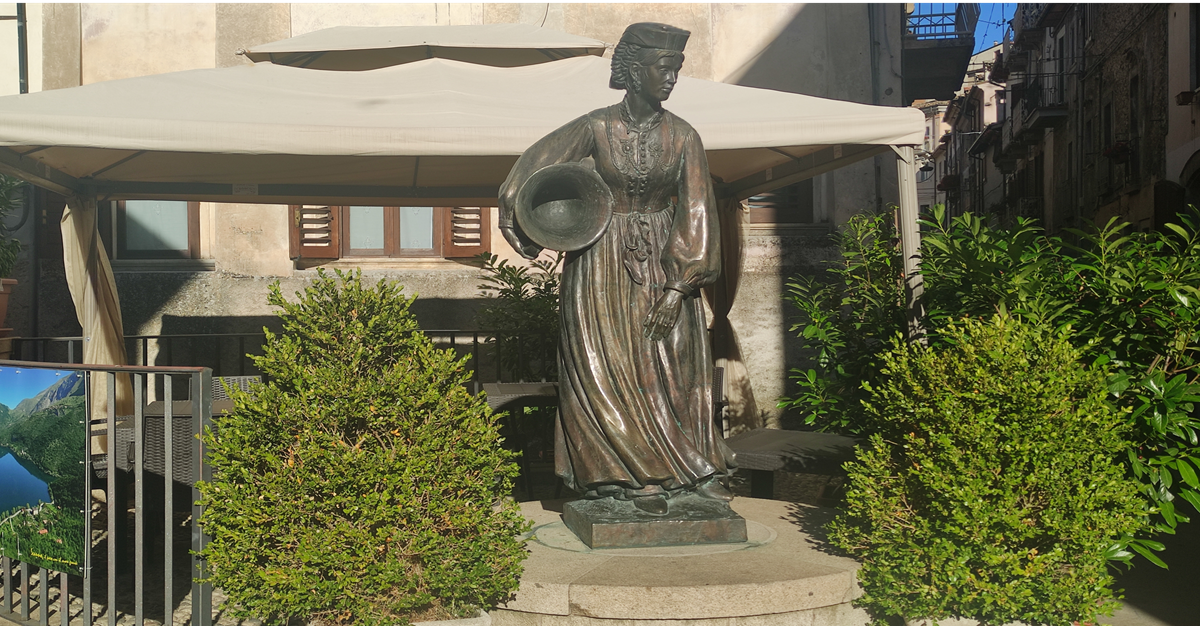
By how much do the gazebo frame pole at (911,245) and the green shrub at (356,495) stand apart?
2.33m

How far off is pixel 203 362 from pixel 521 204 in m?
6.53

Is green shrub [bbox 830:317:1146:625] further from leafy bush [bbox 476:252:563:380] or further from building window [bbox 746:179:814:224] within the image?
building window [bbox 746:179:814:224]

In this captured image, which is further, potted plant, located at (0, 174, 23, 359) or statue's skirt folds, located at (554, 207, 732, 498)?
potted plant, located at (0, 174, 23, 359)

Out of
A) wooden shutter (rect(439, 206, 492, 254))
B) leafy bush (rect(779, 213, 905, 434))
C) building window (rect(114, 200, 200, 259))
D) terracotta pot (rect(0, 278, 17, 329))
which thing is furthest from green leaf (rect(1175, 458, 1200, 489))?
building window (rect(114, 200, 200, 259))

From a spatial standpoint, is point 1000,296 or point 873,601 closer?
point 873,601

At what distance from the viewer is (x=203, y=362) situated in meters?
9.38

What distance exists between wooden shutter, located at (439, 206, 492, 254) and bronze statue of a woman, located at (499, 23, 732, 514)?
6.05m

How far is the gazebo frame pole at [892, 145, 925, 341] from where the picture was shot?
480 centimetres

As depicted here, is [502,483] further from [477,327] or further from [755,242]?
[755,242]

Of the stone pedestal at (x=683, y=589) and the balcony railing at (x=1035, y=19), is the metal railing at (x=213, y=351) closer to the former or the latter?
the stone pedestal at (x=683, y=589)

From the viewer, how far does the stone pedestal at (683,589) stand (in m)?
3.32

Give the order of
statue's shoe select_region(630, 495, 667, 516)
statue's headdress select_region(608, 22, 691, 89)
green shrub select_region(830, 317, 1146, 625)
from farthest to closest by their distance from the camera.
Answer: statue's shoe select_region(630, 495, 667, 516)
statue's headdress select_region(608, 22, 691, 89)
green shrub select_region(830, 317, 1146, 625)

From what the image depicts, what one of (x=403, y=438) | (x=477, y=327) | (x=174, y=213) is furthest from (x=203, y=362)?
(x=403, y=438)

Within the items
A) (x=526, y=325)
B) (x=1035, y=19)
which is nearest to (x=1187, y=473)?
(x=526, y=325)
